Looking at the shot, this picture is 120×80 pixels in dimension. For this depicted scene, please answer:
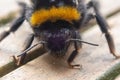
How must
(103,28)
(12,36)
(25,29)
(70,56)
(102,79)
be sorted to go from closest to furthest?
(102,79)
(70,56)
(103,28)
(12,36)
(25,29)

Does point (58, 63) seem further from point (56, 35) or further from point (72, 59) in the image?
point (56, 35)

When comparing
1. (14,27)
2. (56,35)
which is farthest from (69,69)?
(14,27)

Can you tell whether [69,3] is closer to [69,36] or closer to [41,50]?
[69,36]

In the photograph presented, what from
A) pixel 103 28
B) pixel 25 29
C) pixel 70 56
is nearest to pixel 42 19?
pixel 70 56

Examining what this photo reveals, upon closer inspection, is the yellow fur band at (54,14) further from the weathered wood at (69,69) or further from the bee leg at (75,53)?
the weathered wood at (69,69)

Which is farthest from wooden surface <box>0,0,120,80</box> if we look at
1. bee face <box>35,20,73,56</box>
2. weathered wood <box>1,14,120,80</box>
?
bee face <box>35,20,73,56</box>

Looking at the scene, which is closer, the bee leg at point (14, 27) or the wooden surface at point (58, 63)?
the wooden surface at point (58, 63)

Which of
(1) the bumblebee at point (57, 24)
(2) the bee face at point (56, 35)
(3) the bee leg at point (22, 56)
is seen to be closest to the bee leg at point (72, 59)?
(1) the bumblebee at point (57, 24)

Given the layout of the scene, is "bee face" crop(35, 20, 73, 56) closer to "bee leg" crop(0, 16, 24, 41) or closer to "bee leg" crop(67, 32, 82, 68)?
"bee leg" crop(67, 32, 82, 68)
